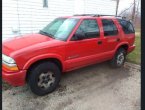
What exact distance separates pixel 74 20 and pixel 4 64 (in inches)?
81.7

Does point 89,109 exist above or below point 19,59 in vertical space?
below

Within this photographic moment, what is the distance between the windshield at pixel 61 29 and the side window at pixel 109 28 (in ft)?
3.35

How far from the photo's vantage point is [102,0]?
12414 millimetres

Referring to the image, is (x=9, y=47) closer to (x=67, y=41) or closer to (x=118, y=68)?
(x=67, y=41)

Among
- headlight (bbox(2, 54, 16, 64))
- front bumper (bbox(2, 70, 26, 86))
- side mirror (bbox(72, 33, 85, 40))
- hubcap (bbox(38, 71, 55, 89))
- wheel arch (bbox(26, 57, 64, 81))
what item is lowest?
hubcap (bbox(38, 71, 55, 89))

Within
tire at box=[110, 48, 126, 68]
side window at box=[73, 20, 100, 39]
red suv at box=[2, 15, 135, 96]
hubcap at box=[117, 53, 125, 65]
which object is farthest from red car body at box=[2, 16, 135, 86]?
hubcap at box=[117, 53, 125, 65]

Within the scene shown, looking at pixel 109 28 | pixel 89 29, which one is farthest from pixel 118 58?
pixel 89 29

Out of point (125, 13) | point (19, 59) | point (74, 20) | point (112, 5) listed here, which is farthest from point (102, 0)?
point (19, 59)

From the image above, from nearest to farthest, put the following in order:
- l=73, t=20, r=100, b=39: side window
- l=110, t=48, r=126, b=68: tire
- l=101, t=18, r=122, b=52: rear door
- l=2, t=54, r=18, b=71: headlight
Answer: l=2, t=54, r=18, b=71: headlight
l=73, t=20, r=100, b=39: side window
l=101, t=18, r=122, b=52: rear door
l=110, t=48, r=126, b=68: tire

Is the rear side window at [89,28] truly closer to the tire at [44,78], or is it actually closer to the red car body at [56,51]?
the red car body at [56,51]

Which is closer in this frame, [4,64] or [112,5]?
[4,64]

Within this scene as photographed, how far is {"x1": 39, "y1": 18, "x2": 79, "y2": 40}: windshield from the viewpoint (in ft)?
15.0

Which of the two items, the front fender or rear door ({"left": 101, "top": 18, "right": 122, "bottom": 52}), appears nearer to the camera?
the front fender

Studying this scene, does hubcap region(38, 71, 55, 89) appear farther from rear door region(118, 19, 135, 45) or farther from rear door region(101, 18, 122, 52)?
rear door region(118, 19, 135, 45)
